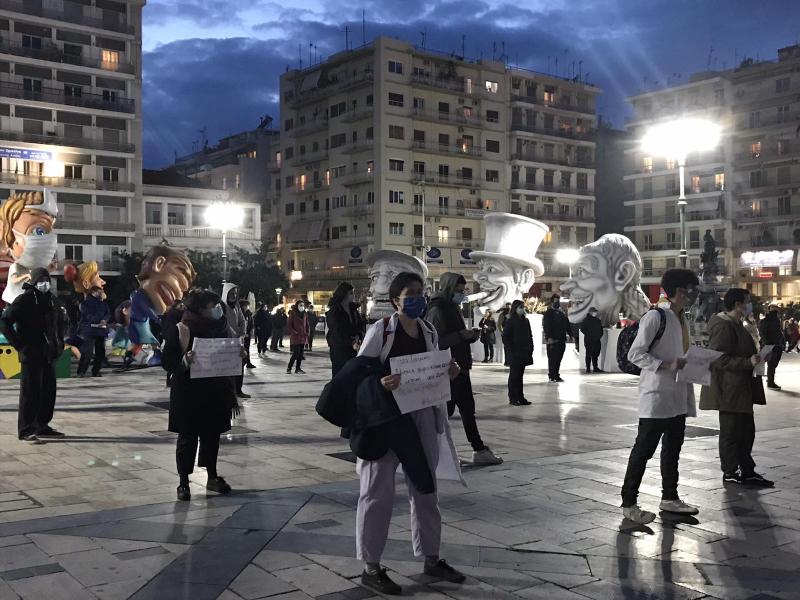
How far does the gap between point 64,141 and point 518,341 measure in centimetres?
4715

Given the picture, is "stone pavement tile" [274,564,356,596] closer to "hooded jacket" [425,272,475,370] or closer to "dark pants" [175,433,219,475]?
"dark pants" [175,433,219,475]

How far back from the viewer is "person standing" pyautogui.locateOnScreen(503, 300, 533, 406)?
12.8 metres

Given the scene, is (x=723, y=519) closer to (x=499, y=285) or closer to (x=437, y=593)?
(x=437, y=593)

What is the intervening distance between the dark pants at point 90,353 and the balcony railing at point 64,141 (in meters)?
38.3

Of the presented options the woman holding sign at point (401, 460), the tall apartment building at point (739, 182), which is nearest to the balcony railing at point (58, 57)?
the tall apartment building at point (739, 182)

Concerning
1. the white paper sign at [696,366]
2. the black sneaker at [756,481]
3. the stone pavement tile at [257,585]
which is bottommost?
the black sneaker at [756,481]

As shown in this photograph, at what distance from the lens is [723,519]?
20.0ft

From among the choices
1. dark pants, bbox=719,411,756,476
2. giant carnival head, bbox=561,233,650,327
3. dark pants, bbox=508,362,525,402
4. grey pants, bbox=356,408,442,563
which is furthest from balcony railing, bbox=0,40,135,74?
grey pants, bbox=356,408,442,563

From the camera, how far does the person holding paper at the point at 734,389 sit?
23.7 feet

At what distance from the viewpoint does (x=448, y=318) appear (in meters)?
7.89

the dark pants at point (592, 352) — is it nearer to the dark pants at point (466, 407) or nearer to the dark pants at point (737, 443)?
the dark pants at point (466, 407)

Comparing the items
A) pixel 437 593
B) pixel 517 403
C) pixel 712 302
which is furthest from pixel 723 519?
pixel 712 302

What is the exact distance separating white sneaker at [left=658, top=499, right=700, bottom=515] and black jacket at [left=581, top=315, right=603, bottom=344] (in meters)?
13.0

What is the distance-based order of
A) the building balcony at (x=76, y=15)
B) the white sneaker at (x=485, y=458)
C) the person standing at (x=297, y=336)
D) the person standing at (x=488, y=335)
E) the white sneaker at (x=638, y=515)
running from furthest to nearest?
the building balcony at (x=76, y=15) → the person standing at (x=488, y=335) → the person standing at (x=297, y=336) → the white sneaker at (x=485, y=458) → the white sneaker at (x=638, y=515)
